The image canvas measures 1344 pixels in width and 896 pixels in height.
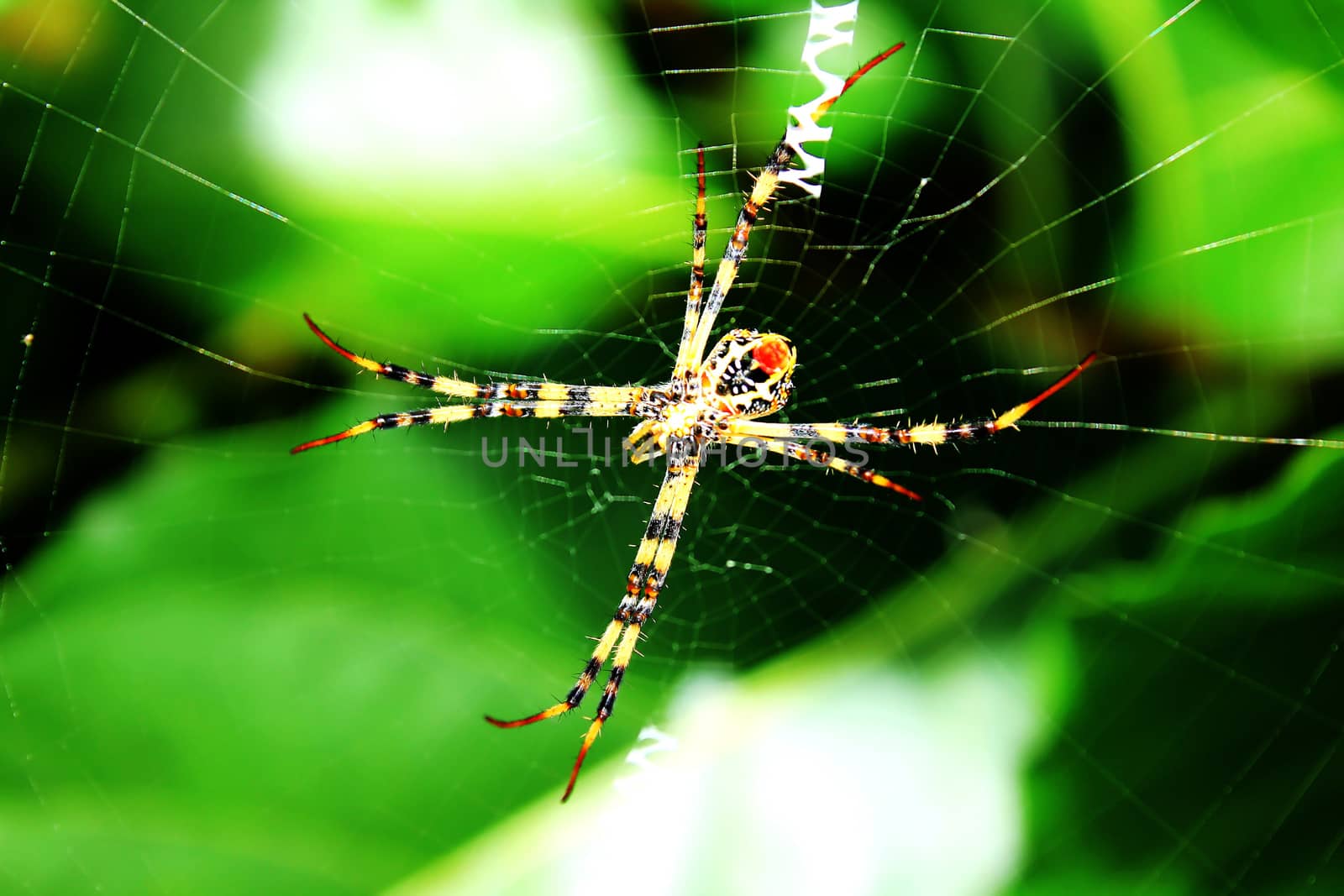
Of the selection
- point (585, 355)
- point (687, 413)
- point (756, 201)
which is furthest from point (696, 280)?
point (687, 413)

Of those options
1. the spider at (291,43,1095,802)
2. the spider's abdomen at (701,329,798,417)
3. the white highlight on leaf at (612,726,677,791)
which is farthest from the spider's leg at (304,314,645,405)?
the white highlight on leaf at (612,726,677,791)

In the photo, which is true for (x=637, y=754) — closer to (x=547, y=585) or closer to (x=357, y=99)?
(x=547, y=585)

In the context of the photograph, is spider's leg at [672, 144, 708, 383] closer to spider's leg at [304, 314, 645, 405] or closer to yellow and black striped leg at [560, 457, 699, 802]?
spider's leg at [304, 314, 645, 405]

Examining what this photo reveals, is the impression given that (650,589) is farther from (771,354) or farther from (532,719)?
(771,354)

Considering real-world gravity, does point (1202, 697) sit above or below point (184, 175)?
below

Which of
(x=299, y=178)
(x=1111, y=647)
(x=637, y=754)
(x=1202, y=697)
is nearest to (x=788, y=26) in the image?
(x=299, y=178)

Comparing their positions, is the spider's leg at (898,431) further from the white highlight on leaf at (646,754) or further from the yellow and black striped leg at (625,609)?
the white highlight on leaf at (646,754)

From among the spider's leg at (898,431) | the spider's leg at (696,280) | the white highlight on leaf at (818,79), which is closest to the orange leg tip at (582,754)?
the spider's leg at (898,431)
